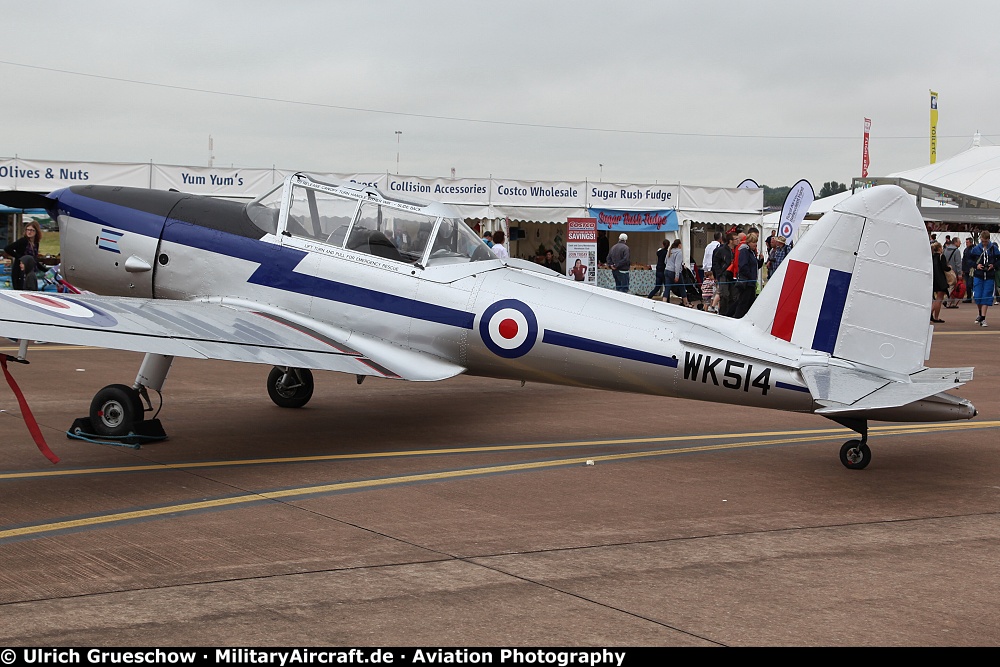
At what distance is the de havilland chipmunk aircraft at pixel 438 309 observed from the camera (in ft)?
26.6

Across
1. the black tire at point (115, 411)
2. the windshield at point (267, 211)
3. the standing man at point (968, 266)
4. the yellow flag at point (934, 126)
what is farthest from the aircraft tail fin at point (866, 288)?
the yellow flag at point (934, 126)

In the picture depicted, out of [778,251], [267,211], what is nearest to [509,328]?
[267,211]

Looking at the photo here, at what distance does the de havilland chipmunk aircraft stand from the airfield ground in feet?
2.37

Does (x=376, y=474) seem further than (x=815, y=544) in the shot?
Yes

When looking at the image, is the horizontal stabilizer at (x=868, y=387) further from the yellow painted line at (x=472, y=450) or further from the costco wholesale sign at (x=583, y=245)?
the costco wholesale sign at (x=583, y=245)

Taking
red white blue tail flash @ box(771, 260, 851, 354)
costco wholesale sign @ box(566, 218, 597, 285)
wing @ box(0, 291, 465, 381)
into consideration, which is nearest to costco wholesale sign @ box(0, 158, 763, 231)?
costco wholesale sign @ box(566, 218, 597, 285)

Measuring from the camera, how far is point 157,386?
9547 millimetres

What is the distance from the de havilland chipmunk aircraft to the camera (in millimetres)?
8109

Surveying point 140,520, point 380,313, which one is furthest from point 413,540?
point 380,313

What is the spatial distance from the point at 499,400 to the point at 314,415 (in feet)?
7.97

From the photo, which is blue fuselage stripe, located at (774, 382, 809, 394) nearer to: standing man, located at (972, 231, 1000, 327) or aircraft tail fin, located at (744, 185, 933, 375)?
aircraft tail fin, located at (744, 185, 933, 375)

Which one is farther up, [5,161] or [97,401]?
[5,161]
